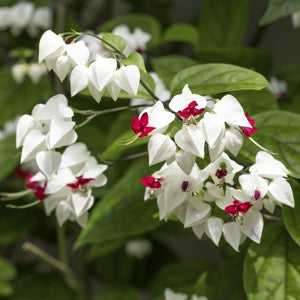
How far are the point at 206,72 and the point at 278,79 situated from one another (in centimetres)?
49

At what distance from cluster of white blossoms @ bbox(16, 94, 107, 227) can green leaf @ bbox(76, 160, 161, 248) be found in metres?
0.09

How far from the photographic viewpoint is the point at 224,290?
3.32 ft

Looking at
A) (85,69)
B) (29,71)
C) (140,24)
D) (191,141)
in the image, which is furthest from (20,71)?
(191,141)

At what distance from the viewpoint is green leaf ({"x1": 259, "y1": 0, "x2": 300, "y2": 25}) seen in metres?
0.95

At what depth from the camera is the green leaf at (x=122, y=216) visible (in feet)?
3.16

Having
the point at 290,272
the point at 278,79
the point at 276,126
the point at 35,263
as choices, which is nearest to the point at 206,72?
the point at 276,126

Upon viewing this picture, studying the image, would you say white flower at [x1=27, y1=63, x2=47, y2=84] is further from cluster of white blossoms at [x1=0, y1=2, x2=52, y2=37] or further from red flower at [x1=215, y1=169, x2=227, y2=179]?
red flower at [x1=215, y1=169, x2=227, y2=179]

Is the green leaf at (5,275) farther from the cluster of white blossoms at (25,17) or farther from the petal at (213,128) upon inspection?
the petal at (213,128)

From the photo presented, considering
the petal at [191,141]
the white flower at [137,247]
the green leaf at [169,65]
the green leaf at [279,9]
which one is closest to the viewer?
the petal at [191,141]

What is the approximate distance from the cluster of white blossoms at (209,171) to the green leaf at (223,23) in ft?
1.88

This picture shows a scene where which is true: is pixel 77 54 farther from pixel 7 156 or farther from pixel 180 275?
pixel 180 275

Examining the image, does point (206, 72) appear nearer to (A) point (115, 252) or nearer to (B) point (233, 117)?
(B) point (233, 117)

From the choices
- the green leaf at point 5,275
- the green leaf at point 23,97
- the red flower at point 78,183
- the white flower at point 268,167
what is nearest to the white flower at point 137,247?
the green leaf at point 5,275

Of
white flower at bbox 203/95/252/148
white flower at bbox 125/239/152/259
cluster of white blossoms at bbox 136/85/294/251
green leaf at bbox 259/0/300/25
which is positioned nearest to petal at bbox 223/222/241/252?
cluster of white blossoms at bbox 136/85/294/251
